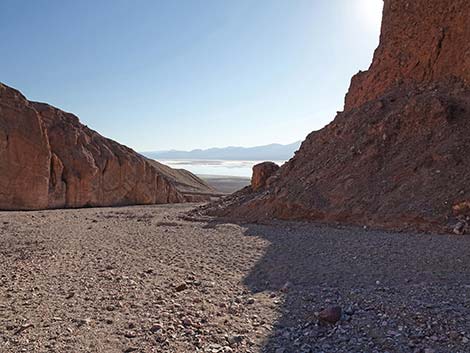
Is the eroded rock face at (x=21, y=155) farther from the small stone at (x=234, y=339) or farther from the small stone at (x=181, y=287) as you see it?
the small stone at (x=234, y=339)

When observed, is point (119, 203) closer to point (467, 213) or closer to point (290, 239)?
point (290, 239)

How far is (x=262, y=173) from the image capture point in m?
18.9

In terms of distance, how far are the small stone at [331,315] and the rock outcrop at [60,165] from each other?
756 inches

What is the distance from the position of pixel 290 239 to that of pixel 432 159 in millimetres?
5176

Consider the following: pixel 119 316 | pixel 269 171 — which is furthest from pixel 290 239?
pixel 269 171

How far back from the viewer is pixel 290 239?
1005 centimetres

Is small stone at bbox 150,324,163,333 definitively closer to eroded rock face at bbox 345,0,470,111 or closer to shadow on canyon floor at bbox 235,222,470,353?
shadow on canyon floor at bbox 235,222,470,353

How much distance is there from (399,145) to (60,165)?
18.2 meters

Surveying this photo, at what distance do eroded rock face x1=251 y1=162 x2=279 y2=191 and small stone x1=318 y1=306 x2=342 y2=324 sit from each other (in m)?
14.1

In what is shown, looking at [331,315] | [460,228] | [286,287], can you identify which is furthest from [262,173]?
[331,315]

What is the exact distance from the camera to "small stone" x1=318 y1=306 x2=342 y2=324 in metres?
4.37

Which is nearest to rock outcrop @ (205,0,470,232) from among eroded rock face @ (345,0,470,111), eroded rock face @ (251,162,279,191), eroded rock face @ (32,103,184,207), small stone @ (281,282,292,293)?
eroded rock face @ (345,0,470,111)

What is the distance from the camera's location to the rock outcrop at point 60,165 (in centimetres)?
1992

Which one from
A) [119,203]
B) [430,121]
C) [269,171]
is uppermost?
[430,121]
